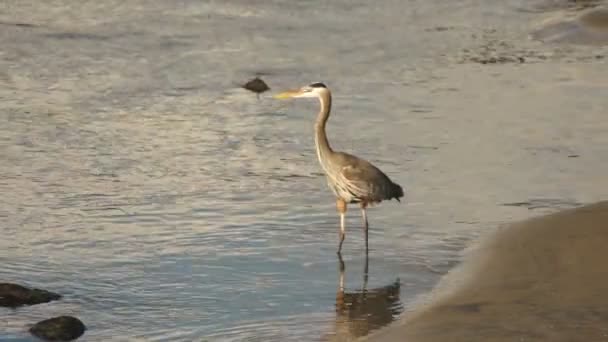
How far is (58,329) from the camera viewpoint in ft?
33.0

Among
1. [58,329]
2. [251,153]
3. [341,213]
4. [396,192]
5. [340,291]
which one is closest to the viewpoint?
[58,329]

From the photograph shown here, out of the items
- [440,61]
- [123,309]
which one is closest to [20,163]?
[123,309]

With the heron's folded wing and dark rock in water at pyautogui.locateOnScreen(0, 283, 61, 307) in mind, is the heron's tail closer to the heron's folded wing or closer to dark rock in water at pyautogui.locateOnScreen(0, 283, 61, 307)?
the heron's folded wing

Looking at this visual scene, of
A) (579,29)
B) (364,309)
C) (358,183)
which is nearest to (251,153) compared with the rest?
(358,183)

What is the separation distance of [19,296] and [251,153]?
553 cm

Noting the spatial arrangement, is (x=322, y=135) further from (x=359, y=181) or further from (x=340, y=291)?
(x=340, y=291)

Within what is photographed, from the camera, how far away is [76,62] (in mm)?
21422

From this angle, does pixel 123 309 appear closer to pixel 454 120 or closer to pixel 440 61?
pixel 454 120

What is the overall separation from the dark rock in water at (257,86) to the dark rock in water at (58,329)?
9.45 m

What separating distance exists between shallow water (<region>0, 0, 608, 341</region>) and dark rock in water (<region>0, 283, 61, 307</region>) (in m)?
0.11

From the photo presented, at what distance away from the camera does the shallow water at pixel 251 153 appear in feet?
37.9

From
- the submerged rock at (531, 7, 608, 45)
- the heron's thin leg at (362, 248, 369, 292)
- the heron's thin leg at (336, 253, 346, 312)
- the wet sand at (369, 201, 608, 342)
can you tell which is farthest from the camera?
the submerged rock at (531, 7, 608, 45)

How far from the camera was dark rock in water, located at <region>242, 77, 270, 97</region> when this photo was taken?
19.5 meters

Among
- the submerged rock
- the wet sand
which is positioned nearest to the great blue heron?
the wet sand
